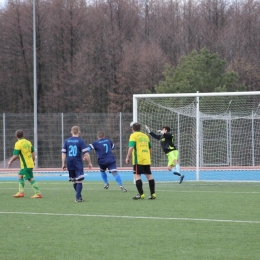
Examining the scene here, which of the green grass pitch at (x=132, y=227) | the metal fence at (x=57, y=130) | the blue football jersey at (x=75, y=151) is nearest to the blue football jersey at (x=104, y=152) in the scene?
the green grass pitch at (x=132, y=227)

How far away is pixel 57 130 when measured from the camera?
34.6 m

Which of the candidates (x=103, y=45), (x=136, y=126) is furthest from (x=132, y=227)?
(x=103, y=45)

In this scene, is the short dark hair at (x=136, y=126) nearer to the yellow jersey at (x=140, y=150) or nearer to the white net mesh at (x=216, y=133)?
the yellow jersey at (x=140, y=150)

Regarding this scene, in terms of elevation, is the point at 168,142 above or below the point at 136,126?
below

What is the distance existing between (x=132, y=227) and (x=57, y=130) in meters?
24.2

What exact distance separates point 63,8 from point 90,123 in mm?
19626

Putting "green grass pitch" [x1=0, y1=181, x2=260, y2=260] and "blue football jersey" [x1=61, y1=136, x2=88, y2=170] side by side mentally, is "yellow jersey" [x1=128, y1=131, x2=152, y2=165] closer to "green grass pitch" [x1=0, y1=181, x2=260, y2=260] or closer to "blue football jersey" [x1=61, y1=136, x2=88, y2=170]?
"green grass pitch" [x1=0, y1=181, x2=260, y2=260]

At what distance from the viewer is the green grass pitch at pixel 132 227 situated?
8.52m

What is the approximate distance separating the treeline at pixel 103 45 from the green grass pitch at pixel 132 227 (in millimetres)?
32079

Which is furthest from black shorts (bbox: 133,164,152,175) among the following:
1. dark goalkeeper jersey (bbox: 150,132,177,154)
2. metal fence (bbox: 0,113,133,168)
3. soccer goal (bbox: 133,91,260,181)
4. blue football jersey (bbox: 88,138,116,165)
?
metal fence (bbox: 0,113,133,168)

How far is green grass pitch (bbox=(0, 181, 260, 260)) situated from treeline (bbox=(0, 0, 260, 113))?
1263 inches

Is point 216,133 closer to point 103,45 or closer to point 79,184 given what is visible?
point 79,184

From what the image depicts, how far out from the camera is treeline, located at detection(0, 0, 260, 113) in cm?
4884

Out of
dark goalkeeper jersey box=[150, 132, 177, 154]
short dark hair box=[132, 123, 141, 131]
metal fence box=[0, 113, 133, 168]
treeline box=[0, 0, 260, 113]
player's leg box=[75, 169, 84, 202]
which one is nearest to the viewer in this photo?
player's leg box=[75, 169, 84, 202]
